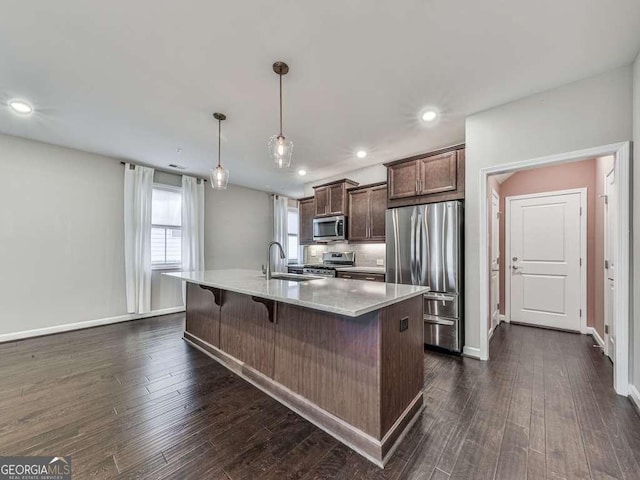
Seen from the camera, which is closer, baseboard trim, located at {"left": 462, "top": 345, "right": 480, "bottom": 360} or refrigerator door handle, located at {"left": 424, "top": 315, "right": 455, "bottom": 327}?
baseboard trim, located at {"left": 462, "top": 345, "right": 480, "bottom": 360}

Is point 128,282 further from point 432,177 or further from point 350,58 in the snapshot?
point 432,177

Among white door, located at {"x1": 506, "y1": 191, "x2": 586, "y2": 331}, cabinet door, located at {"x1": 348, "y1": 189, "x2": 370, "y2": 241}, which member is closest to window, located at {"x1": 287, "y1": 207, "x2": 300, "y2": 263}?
cabinet door, located at {"x1": 348, "y1": 189, "x2": 370, "y2": 241}

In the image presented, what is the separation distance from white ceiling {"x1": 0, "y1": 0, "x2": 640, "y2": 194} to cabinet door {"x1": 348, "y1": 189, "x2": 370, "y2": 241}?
55.2 inches

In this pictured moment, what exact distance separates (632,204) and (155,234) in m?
6.23

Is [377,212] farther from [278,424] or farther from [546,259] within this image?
[278,424]

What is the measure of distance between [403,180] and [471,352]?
2.31 meters

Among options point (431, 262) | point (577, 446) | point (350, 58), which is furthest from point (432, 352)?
point (350, 58)

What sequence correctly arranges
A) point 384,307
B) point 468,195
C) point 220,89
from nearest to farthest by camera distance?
point 384,307
point 220,89
point 468,195

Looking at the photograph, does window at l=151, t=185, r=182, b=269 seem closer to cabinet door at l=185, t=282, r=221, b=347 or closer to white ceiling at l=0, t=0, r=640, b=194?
white ceiling at l=0, t=0, r=640, b=194

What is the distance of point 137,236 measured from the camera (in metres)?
4.44

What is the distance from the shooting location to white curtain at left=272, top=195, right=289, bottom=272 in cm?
672

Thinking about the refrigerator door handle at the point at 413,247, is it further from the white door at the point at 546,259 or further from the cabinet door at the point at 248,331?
the white door at the point at 546,259

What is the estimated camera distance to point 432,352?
3.16 m

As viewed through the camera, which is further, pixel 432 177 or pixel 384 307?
pixel 432 177
